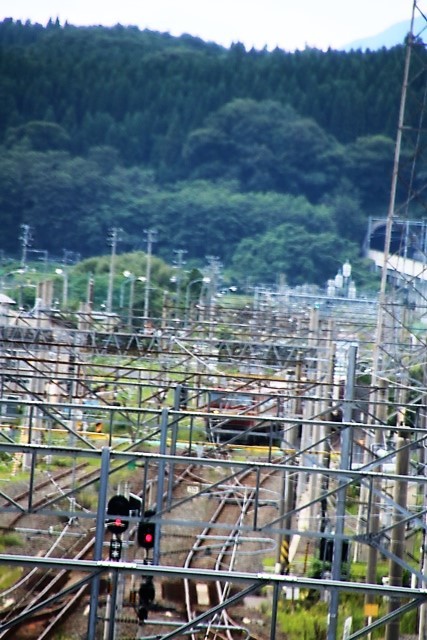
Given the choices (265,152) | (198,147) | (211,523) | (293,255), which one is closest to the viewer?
(211,523)

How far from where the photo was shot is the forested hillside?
61219 millimetres

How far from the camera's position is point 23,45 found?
255 ft

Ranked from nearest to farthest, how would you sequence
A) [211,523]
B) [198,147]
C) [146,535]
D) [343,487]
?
[343,487], [211,523], [146,535], [198,147]

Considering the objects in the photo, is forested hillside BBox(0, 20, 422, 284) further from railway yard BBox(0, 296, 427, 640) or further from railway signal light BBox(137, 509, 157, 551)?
railway signal light BBox(137, 509, 157, 551)

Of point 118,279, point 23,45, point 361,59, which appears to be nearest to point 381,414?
point 118,279

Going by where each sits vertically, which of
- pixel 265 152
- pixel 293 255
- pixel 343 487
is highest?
pixel 265 152

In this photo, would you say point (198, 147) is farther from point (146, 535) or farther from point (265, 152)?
point (146, 535)

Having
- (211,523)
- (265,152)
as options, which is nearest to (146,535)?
(211,523)

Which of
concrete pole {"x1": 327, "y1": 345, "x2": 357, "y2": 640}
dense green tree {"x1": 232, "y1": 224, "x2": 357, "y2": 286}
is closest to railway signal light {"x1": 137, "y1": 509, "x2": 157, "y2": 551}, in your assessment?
concrete pole {"x1": 327, "y1": 345, "x2": 357, "y2": 640}

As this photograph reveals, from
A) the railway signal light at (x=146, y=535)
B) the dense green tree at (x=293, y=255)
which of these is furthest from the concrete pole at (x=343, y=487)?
the dense green tree at (x=293, y=255)

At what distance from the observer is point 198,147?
223 ft

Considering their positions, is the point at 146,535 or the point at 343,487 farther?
the point at 146,535

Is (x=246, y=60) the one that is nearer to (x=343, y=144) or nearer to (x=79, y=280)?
(x=343, y=144)

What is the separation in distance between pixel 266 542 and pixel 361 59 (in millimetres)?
62117
